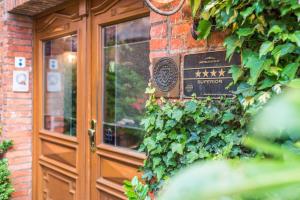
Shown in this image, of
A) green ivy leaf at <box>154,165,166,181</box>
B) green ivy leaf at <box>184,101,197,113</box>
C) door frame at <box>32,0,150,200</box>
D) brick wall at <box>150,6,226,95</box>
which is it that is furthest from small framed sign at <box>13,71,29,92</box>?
green ivy leaf at <box>184,101,197,113</box>

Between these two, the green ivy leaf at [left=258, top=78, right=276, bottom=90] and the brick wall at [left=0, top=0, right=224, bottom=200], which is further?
the brick wall at [left=0, top=0, right=224, bottom=200]

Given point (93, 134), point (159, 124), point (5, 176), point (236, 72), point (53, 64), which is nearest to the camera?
point (236, 72)

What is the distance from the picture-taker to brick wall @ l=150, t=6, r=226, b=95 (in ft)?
5.08

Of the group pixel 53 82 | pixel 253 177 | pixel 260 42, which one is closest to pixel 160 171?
pixel 260 42

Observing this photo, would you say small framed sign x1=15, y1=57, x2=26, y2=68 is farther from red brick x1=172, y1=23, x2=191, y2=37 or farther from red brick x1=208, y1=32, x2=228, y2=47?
red brick x1=208, y1=32, x2=228, y2=47

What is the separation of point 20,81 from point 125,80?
1.41 meters

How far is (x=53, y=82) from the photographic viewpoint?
3211mm

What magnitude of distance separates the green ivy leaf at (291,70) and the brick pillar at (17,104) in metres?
2.77

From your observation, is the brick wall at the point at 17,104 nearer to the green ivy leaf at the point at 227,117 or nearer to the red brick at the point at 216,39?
the red brick at the point at 216,39

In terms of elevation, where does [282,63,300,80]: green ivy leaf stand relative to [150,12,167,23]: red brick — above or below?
below

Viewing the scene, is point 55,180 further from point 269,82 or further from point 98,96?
point 269,82

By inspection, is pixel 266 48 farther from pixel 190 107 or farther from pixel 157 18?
pixel 157 18

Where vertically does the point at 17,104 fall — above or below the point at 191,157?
above

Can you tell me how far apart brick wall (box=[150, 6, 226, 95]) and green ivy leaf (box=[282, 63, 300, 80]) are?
0.39 metres
